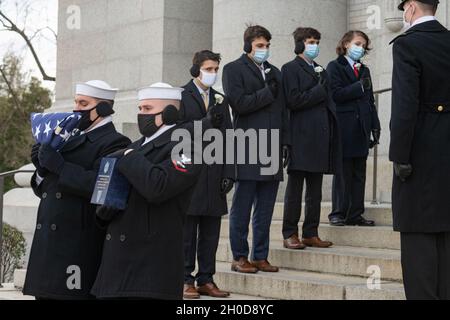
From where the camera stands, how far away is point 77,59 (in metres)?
14.7

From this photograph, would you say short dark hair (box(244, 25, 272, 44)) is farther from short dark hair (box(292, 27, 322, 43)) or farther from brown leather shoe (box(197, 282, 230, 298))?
brown leather shoe (box(197, 282, 230, 298))

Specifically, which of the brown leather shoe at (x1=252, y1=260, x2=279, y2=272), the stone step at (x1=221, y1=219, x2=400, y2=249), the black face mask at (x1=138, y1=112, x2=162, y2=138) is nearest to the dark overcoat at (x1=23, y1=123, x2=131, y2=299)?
the black face mask at (x1=138, y1=112, x2=162, y2=138)

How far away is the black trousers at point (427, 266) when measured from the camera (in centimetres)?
530

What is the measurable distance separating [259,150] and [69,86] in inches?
298

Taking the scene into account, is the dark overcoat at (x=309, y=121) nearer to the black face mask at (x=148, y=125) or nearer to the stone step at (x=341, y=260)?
the stone step at (x=341, y=260)

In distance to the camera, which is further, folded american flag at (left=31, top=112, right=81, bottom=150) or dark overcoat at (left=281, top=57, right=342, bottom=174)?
dark overcoat at (left=281, top=57, right=342, bottom=174)

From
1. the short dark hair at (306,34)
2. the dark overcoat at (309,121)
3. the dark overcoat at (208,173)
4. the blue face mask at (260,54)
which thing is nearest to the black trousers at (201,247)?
the dark overcoat at (208,173)

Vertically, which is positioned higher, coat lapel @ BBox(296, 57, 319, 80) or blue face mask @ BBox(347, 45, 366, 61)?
blue face mask @ BBox(347, 45, 366, 61)

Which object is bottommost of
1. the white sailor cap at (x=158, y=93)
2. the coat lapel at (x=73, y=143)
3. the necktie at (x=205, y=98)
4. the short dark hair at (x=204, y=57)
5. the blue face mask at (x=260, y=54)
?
the coat lapel at (x=73, y=143)

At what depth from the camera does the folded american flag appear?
17.8ft

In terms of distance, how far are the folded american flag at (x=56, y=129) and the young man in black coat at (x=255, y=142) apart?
2.55 m

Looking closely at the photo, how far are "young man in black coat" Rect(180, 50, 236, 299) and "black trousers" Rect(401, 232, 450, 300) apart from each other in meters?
2.31
